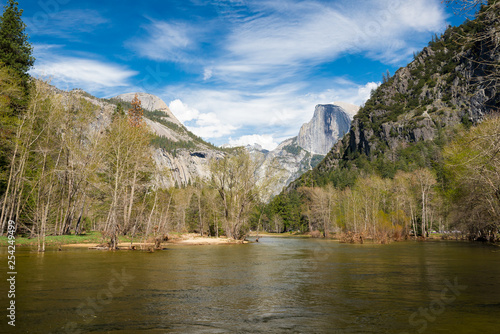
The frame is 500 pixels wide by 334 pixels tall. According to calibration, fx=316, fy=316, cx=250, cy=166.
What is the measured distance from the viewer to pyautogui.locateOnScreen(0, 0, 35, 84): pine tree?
41.9 meters

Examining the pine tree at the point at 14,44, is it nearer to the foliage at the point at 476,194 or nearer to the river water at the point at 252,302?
the river water at the point at 252,302

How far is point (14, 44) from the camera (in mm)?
42281

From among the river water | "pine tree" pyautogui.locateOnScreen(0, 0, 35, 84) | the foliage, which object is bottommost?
the river water

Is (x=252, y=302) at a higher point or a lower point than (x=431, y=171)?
lower

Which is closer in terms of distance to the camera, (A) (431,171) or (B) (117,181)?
(B) (117,181)

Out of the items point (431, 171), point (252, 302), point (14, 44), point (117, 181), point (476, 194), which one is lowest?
point (252, 302)

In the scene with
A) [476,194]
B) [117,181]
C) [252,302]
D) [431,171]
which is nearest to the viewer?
[252,302]

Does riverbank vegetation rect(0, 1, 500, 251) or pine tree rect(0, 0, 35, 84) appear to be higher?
pine tree rect(0, 0, 35, 84)

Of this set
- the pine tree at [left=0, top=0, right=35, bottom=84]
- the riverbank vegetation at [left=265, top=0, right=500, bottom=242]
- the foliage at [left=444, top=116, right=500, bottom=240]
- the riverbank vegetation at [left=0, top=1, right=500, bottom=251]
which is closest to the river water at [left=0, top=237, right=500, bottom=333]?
the riverbank vegetation at [left=265, top=0, right=500, bottom=242]

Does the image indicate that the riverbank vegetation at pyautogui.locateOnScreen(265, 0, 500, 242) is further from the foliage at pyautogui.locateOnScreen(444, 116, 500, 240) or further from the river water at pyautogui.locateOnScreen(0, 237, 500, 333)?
the river water at pyautogui.locateOnScreen(0, 237, 500, 333)

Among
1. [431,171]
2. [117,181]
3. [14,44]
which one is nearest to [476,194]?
[117,181]

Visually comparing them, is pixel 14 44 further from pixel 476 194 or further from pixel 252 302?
pixel 476 194

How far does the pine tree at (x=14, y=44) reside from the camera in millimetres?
41906

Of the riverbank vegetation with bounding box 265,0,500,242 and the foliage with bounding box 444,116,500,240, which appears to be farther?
the foliage with bounding box 444,116,500,240
